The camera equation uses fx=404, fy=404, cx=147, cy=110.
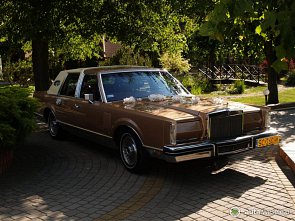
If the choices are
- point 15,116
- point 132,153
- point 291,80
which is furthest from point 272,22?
point 291,80

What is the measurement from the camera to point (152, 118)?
5.84 m

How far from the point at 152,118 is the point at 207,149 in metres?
0.90

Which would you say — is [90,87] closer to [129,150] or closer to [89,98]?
[89,98]

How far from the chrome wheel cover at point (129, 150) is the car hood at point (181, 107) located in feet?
1.66

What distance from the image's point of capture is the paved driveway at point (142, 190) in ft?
15.9

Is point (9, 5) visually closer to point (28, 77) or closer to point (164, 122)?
point (164, 122)

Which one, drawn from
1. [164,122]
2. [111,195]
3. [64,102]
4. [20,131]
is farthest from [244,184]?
[64,102]

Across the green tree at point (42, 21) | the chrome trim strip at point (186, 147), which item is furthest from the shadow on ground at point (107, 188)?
the green tree at point (42, 21)

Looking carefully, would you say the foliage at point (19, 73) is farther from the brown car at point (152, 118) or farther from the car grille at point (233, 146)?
the car grille at point (233, 146)

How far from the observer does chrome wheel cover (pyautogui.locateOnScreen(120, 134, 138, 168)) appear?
20.8ft

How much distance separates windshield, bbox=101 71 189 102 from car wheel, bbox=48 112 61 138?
7.12ft

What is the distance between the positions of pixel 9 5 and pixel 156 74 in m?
7.05

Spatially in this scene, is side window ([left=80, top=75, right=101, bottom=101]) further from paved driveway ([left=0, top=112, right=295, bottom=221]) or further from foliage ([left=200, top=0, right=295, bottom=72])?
foliage ([left=200, top=0, right=295, bottom=72])

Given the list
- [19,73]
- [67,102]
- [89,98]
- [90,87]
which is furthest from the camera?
[19,73]
